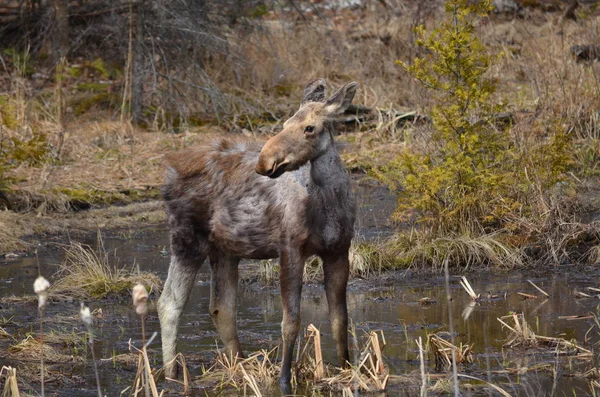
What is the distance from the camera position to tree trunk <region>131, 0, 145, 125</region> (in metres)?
18.3

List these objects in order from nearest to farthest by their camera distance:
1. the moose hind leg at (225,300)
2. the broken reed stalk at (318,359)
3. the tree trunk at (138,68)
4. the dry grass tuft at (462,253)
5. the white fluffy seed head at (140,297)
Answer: the white fluffy seed head at (140,297) < the broken reed stalk at (318,359) < the moose hind leg at (225,300) < the dry grass tuft at (462,253) < the tree trunk at (138,68)

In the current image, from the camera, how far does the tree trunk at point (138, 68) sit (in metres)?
18.3

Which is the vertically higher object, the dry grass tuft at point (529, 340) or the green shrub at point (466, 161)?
the green shrub at point (466, 161)

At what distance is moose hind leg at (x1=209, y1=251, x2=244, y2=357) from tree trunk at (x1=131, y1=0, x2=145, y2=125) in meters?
10.4

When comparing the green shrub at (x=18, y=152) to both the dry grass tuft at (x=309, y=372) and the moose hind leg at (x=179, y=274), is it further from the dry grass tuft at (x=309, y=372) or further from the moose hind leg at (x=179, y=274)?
the dry grass tuft at (x=309, y=372)

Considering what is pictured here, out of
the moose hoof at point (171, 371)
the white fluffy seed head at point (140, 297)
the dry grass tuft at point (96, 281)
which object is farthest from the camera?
the dry grass tuft at point (96, 281)

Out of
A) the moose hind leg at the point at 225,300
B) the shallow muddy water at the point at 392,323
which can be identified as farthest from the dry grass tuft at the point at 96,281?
the moose hind leg at the point at 225,300

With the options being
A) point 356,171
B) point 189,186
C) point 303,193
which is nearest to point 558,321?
point 303,193

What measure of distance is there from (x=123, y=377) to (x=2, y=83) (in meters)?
14.1

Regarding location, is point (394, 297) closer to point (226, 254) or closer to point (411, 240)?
point (411, 240)

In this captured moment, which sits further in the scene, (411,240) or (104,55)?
(104,55)

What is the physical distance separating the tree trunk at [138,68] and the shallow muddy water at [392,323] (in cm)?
676

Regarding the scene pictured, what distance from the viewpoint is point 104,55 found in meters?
21.0

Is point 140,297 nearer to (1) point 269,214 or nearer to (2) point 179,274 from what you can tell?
(1) point 269,214
